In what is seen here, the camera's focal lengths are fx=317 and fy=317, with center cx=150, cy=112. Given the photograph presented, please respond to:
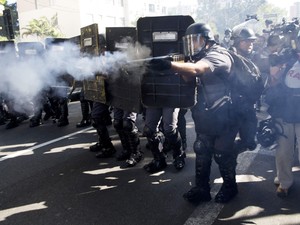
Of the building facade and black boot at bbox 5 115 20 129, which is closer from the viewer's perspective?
black boot at bbox 5 115 20 129

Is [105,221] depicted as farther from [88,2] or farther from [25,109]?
[88,2]

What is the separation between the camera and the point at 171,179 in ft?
13.7

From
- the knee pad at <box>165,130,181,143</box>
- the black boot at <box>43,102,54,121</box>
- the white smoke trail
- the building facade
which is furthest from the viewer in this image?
the building facade

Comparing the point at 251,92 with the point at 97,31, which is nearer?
the point at 251,92

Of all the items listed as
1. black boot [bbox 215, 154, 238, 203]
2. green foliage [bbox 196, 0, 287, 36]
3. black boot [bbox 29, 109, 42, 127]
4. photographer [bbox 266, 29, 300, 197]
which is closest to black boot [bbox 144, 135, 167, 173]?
black boot [bbox 215, 154, 238, 203]

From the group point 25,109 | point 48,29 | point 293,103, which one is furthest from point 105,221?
point 48,29

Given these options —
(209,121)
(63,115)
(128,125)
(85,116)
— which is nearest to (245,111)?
(209,121)

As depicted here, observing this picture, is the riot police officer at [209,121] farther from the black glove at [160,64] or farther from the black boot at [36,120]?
the black boot at [36,120]

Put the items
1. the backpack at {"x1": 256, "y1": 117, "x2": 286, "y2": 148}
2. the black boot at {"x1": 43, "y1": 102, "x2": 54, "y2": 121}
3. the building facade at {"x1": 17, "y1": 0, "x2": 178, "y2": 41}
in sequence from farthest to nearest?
the building facade at {"x1": 17, "y1": 0, "x2": 178, "y2": 41}
the black boot at {"x1": 43, "y1": 102, "x2": 54, "y2": 121}
the backpack at {"x1": 256, "y1": 117, "x2": 286, "y2": 148}

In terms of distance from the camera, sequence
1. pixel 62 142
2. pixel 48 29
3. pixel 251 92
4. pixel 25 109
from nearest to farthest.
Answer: pixel 251 92, pixel 62 142, pixel 25 109, pixel 48 29

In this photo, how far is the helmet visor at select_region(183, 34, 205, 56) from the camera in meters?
3.19

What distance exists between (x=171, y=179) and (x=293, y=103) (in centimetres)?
179

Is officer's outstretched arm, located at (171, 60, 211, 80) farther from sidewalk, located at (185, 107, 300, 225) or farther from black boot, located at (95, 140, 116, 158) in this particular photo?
black boot, located at (95, 140, 116, 158)

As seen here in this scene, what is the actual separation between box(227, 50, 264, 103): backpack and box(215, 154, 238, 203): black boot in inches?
27.7
